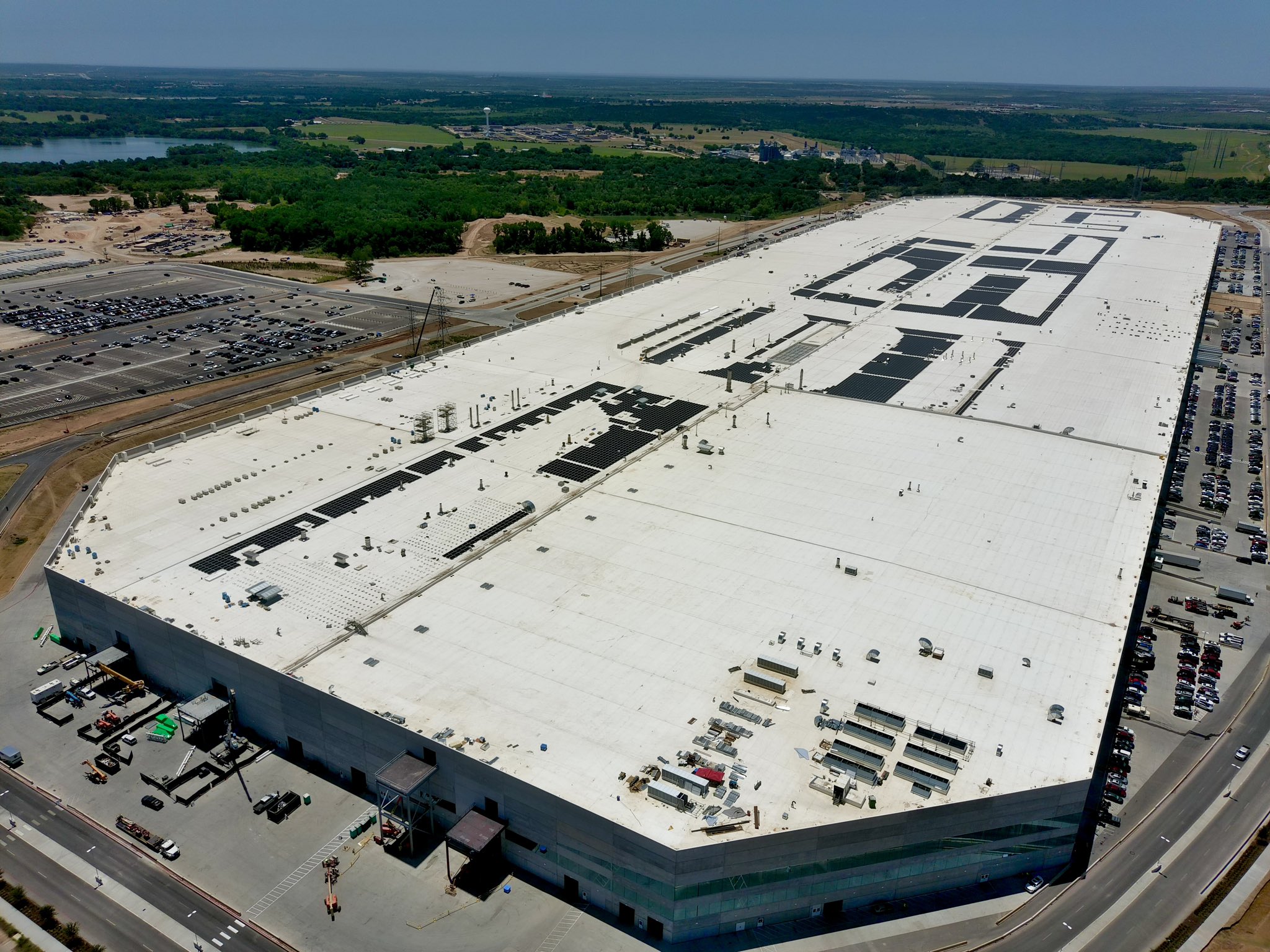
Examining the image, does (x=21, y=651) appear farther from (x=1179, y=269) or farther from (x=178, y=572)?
(x=1179, y=269)

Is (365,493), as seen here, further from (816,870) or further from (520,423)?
(816,870)

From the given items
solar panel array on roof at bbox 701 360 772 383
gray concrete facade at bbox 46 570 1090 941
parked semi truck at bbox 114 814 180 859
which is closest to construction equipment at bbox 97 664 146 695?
parked semi truck at bbox 114 814 180 859

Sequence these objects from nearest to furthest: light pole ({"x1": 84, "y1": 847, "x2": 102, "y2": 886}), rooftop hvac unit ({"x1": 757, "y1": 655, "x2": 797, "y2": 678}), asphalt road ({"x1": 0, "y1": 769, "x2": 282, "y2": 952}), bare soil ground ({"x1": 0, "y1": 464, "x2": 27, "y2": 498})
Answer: asphalt road ({"x1": 0, "y1": 769, "x2": 282, "y2": 952}) < light pole ({"x1": 84, "y1": 847, "x2": 102, "y2": 886}) < rooftop hvac unit ({"x1": 757, "y1": 655, "x2": 797, "y2": 678}) < bare soil ground ({"x1": 0, "y1": 464, "x2": 27, "y2": 498})

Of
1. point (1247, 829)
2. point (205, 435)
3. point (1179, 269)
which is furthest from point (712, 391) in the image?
point (1179, 269)

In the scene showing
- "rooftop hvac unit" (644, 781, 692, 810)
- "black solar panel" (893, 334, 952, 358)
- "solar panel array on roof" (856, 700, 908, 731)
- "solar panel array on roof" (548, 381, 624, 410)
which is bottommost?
"rooftop hvac unit" (644, 781, 692, 810)

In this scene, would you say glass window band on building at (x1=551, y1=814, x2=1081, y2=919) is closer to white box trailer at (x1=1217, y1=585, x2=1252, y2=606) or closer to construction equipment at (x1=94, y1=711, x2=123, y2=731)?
construction equipment at (x1=94, y1=711, x2=123, y2=731)

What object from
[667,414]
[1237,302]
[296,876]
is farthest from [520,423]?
[1237,302]
